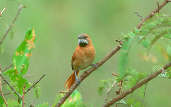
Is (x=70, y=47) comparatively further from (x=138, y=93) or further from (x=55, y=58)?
(x=138, y=93)

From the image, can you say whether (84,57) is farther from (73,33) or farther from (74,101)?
(73,33)

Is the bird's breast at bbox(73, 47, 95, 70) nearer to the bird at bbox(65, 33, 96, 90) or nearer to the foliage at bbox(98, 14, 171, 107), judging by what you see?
the bird at bbox(65, 33, 96, 90)

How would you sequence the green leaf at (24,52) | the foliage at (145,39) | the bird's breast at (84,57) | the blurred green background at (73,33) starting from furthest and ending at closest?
the blurred green background at (73,33) < the bird's breast at (84,57) < the green leaf at (24,52) < the foliage at (145,39)

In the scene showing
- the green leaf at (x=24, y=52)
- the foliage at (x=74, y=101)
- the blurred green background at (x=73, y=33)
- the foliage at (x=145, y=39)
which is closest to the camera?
the foliage at (x=145, y=39)

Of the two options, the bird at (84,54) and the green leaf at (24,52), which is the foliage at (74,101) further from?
the bird at (84,54)

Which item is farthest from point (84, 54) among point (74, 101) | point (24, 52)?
point (24, 52)

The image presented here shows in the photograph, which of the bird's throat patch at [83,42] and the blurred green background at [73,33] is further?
the blurred green background at [73,33]

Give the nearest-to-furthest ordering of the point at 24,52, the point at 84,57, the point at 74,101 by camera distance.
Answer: the point at 24,52 → the point at 74,101 → the point at 84,57

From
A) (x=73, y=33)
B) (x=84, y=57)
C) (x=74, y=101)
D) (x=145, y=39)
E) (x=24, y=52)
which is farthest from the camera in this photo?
(x=73, y=33)

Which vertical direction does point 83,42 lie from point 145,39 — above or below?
below

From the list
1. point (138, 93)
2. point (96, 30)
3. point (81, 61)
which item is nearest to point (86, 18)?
point (96, 30)

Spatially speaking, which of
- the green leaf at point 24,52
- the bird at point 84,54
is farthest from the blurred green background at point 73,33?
the green leaf at point 24,52

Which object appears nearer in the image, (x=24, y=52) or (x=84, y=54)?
(x=24, y=52)

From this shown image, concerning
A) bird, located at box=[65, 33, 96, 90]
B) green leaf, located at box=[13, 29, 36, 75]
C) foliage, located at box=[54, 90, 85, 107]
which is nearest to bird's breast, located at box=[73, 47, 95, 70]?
bird, located at box=[65, 33, 96, 90]
